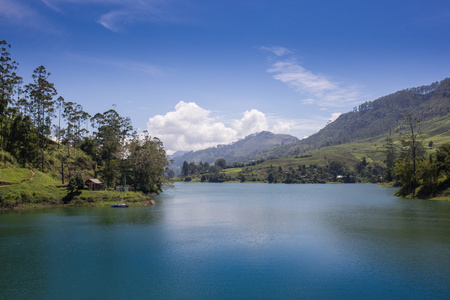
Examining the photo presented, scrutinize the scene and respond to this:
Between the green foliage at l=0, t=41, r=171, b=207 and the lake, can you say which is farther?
the green foliage at l=0, t=41, r=171, b=207

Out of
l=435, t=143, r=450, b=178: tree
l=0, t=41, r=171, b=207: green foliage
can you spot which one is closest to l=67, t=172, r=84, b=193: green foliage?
l=0, t=41, r=171, b=207: green foliage

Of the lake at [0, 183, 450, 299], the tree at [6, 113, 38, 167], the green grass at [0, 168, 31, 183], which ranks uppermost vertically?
the tree at [6, 113, 38, 167]

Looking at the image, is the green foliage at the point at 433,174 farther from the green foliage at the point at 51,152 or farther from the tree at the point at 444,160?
the green foliage at the point at 51,152

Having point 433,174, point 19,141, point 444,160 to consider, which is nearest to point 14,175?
point 19,141

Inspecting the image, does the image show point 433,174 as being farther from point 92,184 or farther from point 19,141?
point 19,141

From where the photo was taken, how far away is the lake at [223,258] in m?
20.6

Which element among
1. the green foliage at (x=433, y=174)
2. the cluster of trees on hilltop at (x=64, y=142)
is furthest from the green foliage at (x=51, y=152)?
the green foliage at (x=433, y=174)

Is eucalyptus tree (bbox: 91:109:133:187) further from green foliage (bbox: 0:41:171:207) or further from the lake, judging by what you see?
the lake

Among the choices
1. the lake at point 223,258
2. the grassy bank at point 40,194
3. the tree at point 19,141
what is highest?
the tree at point 19,141

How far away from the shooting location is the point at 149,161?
8856 centimetres

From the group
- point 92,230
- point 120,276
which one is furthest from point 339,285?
point 92,230

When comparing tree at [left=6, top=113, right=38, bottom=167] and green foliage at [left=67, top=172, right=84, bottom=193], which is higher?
tree at [left=6, top=113, right=38, bottom=167]

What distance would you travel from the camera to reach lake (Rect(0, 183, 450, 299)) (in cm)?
2058

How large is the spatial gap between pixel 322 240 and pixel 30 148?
2572 inches
